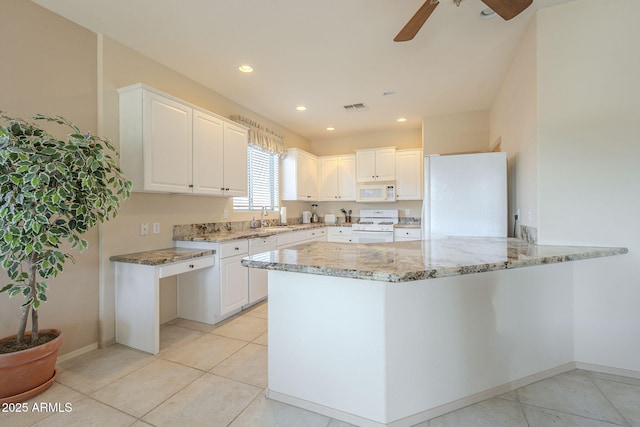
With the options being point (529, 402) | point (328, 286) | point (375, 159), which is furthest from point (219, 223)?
point (529, 402)

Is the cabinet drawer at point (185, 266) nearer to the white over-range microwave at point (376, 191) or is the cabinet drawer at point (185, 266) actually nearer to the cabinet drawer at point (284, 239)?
the cabinet drawer at point (284, 239)

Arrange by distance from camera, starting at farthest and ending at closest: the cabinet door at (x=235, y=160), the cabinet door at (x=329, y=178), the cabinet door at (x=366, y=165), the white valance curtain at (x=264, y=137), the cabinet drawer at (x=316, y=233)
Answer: the cabinet door at (x=329, y=178)
the cabinet door at (x=366, y=165)
the cabinet drawer at (x=316, y=233)
the white valance curtain at (x=264, y=137)
the cabinet door at (x=235, y=160)

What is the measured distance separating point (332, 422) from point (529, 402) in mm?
1196

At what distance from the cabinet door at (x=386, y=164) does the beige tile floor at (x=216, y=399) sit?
3.63 m

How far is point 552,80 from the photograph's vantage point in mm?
2047

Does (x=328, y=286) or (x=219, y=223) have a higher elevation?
(x=219, y=223)

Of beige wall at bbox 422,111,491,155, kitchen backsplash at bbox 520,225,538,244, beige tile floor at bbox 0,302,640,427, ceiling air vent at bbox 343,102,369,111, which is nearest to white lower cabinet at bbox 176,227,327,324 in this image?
beige tile floor at bbox 0,302,640,427

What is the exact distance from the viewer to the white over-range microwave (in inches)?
198

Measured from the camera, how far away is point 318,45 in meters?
2.49

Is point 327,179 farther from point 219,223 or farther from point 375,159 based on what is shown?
point 219,223

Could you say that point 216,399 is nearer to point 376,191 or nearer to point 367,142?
point 376,191

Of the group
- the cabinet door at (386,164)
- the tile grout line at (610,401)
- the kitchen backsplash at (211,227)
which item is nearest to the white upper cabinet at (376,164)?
the cabinet door at (386,164)

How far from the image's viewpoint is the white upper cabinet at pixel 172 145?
2.38 meters

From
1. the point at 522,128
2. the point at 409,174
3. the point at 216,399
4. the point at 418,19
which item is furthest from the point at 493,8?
the point at 409,174
